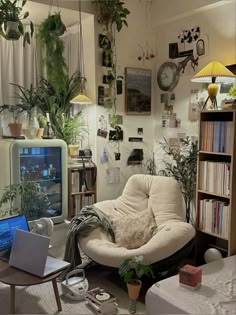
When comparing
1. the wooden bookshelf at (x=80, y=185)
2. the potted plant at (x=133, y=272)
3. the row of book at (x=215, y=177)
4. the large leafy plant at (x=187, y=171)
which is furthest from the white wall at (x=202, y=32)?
the potted plant at (x=133, y=272)

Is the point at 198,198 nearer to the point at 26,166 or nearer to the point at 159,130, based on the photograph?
the point at 159,130

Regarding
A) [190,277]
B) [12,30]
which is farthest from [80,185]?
[190,277]

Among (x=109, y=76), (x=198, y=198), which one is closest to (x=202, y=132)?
(x=198, y=198)

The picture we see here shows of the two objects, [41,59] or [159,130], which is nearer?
[41,59]

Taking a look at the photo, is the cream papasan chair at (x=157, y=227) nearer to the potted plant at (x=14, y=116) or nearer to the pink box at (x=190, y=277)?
the pink box at (x=190, y=277)

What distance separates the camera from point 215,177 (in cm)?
315

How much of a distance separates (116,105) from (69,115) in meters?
0.57

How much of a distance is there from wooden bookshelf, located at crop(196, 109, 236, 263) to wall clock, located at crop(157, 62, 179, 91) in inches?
33.5

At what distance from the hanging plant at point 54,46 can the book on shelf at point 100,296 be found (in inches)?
85.8

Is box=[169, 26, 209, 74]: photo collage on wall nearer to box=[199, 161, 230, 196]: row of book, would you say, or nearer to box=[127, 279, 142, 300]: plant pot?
box=[199, 161, 230, 196]: row of book

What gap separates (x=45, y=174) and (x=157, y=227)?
1385 millimetres

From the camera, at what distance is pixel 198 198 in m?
3.31

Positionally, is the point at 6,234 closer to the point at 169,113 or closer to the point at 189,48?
the point at 169,113

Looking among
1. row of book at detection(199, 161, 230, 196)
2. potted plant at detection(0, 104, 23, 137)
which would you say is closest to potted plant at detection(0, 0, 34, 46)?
potted plant at detection(0, 104, 23, 137)
